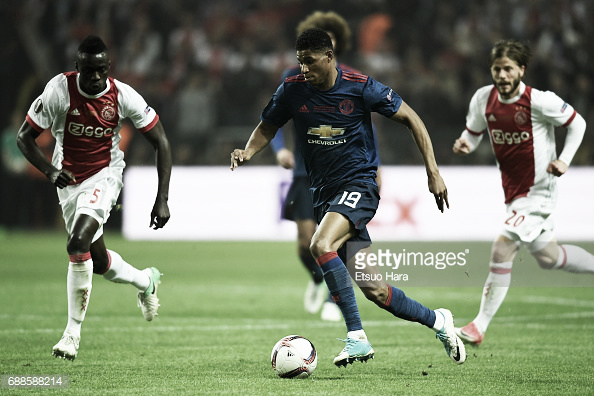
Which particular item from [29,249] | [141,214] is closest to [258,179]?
[141,214]

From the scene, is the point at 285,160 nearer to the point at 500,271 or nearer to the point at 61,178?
the point at 500,271

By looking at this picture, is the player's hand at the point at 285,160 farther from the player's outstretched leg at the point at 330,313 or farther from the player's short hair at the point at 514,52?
the player's short hair at the point at 514,52

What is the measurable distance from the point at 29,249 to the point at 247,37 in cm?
617

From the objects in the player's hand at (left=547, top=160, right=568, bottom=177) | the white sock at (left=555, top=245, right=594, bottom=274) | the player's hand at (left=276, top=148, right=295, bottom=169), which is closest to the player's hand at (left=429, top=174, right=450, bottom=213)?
the player's hand at (left=547, top=160, right=568, bottom=177)

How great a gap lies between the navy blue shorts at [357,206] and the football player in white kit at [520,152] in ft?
4.50

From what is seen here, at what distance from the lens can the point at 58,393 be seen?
4.96 metres

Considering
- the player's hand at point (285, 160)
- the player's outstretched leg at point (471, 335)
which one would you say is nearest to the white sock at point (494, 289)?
the player's outstretched leg at point (471, 335)

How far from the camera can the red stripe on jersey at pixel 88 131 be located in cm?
645

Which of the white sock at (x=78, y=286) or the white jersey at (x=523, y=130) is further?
the white jersey at (x=523, y=130)

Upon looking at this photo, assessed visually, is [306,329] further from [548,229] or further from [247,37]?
[247,37]

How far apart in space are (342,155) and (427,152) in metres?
0.55

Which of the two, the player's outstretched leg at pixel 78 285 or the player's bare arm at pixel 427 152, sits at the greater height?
the player's bare arm at pixel 427 152

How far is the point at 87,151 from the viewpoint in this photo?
6.62 metres

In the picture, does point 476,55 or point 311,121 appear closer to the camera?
point 311,121
